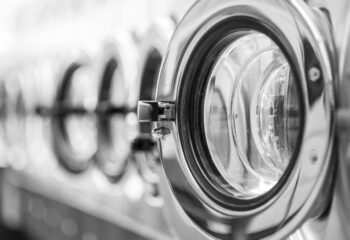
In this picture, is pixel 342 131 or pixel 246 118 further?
pixel 246 118

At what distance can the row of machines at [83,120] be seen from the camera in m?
1.44

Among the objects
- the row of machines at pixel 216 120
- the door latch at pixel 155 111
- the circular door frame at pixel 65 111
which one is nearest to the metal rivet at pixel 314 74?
the row of machines at pixel 216 120

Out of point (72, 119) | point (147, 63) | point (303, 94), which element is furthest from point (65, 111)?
point (303, 94)

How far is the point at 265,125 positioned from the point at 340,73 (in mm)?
248

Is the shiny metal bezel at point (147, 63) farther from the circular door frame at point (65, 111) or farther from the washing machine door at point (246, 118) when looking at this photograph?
the circular door frame at point (65, 111)

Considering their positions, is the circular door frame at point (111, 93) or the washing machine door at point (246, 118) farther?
the circular door frame at point (111, 93)

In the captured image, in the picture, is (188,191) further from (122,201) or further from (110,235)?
(110,235)

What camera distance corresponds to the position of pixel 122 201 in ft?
5.35

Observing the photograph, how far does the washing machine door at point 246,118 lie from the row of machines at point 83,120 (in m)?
0.22

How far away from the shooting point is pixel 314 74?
2.56 feet

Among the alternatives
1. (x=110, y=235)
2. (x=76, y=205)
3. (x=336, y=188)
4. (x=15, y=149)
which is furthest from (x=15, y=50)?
(x=336, y=188)

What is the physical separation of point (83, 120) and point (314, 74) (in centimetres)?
140

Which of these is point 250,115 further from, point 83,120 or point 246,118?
point 83,120

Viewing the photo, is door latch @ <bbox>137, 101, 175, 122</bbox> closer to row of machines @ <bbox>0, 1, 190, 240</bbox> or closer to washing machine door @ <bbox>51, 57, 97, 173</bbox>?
row of machines @ <bbox>0, 1, 190, 240</bbox>
